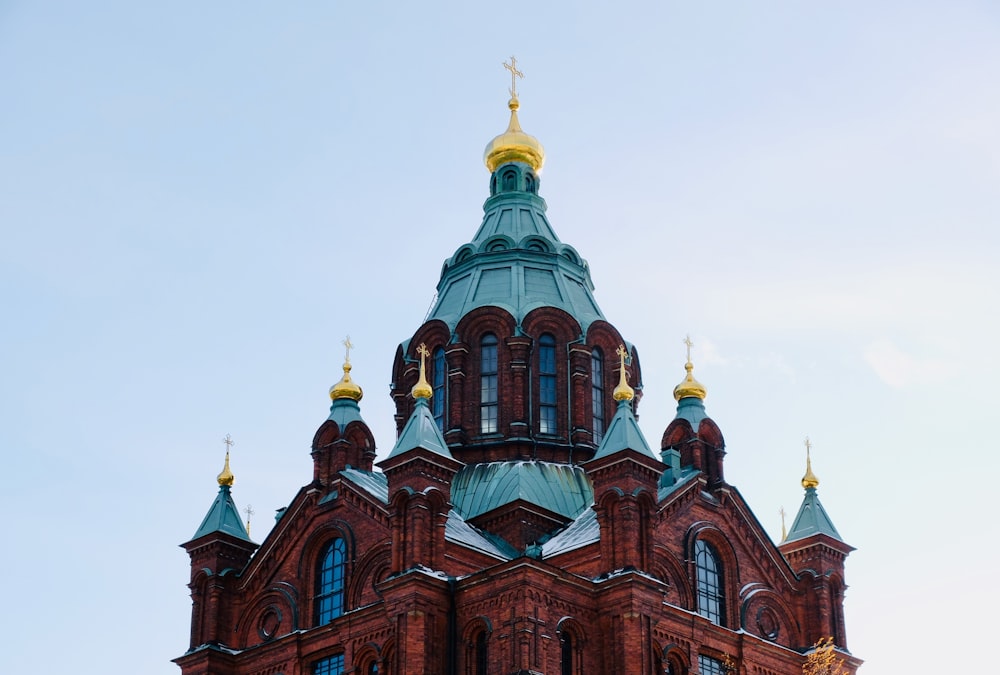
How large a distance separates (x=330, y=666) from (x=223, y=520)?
6.05 m

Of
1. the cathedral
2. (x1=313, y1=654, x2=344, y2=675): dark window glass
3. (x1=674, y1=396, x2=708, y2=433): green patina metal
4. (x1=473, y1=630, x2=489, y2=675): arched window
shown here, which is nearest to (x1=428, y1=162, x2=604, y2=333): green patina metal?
the cathedral

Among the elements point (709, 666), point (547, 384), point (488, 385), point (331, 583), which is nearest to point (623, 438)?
point (709, 666)

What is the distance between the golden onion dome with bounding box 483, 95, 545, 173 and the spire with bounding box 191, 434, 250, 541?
14673 millimetres

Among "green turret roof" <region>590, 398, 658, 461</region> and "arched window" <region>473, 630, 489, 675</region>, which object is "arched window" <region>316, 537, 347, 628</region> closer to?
"arched window" <region>473, 630, 489, 675</region>

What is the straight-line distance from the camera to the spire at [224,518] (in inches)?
2149

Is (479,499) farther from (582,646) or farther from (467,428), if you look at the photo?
(582,646)

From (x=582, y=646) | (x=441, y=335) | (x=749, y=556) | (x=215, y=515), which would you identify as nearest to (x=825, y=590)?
(x=749, y=556)

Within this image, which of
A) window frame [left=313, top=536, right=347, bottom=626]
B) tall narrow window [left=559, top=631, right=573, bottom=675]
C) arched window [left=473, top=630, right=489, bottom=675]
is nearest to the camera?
tall narrow window [left=559, top=631, right=573, bottom=675]

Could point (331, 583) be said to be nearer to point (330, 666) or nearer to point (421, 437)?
point (330, 666)

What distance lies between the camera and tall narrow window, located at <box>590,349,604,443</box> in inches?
2265

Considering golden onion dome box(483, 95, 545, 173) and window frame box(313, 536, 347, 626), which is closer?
window frame box(313, 536, 347, 626)

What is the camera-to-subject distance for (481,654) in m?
48.0

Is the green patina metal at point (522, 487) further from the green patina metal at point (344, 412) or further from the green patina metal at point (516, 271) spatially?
the green patina metal at point (516, 271)

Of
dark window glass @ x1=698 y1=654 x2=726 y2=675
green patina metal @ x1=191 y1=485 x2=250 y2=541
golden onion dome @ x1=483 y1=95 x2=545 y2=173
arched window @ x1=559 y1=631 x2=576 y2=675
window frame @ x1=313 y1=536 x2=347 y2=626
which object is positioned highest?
golden onion dome @ x1=483 y1=95 x2=545 y2=173
